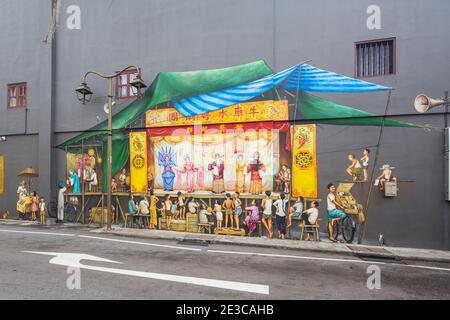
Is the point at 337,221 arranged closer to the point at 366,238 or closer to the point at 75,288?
the point at 366,238

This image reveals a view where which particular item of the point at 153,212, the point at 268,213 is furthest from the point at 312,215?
the point at 153,212

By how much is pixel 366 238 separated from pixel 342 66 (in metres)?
6.44

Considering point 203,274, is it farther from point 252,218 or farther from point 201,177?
point 201,177

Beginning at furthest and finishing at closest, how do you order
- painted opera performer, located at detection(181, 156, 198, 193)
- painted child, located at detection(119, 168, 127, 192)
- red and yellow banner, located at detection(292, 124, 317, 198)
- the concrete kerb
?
painted child, located at detection(119, 168, 127, 192) < painted opera performer, located at detection(181, 156, 198, 193) < red and yellow banner, located at detection(292, 124, 317, 198) < the concrete kerb

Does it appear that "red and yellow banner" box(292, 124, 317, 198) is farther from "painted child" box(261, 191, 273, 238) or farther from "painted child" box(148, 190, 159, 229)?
"painted child" box(148, 190, 159, 229)

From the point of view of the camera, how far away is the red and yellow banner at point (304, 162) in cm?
1035

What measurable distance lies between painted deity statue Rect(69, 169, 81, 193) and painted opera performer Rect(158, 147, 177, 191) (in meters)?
4.57

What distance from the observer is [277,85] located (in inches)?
423

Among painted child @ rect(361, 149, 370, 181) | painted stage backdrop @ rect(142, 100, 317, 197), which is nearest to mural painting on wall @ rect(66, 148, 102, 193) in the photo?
painted stage backdrop @ rect(142, 100, 317, 197)

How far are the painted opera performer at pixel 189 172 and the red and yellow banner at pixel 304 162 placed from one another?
13.5ft

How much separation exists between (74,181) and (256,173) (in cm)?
893

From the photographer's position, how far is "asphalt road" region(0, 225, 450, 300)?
489cm

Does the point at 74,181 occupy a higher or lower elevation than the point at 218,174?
lower
